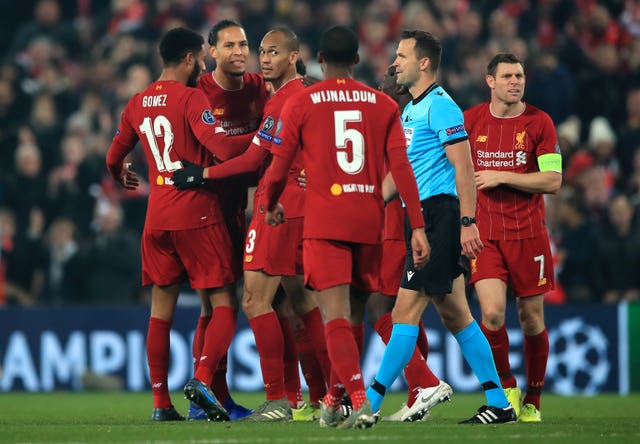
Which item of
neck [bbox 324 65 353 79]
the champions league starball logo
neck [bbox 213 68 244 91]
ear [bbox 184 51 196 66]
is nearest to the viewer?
neck [bbox 324 65 353 79]

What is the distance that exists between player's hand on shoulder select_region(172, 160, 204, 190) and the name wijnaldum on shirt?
1409 mm

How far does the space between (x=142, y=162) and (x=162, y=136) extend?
757cm

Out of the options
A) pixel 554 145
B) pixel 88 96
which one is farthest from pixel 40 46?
pixel 554 145

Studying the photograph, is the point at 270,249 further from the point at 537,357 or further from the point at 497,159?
the point at 537,357

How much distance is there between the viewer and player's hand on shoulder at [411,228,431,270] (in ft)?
25.9

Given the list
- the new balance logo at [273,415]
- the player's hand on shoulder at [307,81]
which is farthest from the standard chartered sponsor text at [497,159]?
the new balance logo at [273,415]

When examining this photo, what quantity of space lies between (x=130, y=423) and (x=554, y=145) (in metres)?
3.59

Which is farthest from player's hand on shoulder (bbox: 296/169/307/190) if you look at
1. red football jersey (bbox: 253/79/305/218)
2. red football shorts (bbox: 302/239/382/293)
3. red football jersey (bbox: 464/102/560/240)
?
red football jersey (bbox: 464/102/560/240)

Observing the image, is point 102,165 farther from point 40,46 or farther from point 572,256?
point 572,256

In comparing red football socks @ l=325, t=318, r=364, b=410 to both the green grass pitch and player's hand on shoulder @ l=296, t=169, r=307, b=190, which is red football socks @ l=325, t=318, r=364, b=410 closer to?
the green grass pitch

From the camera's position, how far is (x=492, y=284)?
368 inches

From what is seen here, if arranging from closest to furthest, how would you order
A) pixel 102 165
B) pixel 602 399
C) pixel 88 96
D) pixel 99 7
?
pixel 602 399 < pixel 102 165 < pixel 88 96 < pixel 99 7

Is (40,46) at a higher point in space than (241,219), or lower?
higher

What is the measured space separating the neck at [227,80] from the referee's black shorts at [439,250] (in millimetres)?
1916
